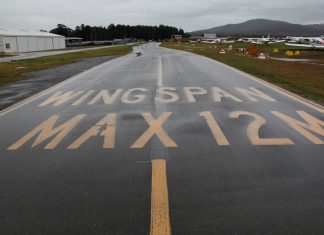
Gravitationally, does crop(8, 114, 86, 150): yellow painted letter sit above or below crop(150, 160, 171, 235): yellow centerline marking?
below

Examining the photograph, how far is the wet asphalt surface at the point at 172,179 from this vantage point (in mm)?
3947

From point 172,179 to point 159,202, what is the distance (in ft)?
2.40

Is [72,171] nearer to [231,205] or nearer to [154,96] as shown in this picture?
[231,205]

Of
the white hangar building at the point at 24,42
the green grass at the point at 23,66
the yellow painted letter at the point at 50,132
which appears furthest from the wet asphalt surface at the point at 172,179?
the white hangar building at the point at 24,42

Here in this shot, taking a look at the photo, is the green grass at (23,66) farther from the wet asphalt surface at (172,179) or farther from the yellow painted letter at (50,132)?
the wet asphalt surface at (172,179)

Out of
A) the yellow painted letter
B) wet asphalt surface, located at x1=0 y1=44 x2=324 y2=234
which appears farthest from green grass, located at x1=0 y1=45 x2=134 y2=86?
wet asphalt surface, located at x1=0 y1=44 x2=324 y2=234

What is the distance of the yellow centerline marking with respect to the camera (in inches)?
151

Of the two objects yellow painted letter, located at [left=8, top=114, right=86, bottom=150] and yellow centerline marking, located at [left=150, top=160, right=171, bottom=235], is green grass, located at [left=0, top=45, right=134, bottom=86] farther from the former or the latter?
yellow centerline marking, located at [left=150, top=160, right=171, bottom=235]

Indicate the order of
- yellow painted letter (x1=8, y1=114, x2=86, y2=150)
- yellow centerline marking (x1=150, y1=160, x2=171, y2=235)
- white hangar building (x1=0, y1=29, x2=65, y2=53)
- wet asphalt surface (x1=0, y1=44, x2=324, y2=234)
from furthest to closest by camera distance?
white hangar building (x1=0, y1=29, x2=65, y2=53) < yellow painted letter (x1=8, y1=114, x2=86, y2=150) < wet asphalt surface (x1=0, y1=44, x2=324, y2=234) < yellow centerline marking (x1=150, y1=160, x2=171, y2=235)

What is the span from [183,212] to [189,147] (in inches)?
96.7

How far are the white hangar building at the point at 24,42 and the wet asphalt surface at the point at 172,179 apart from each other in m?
65.5

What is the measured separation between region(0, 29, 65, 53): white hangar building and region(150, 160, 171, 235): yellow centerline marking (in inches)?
2709

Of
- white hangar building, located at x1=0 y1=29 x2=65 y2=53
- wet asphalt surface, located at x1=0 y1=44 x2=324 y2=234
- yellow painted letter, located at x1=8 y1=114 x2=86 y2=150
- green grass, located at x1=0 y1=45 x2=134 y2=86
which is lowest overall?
white hangar building, located at x1=0 y1=29 x2=65 y2=53

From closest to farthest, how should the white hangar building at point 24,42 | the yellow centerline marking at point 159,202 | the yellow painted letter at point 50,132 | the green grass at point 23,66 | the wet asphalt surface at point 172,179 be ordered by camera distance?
the yellow centerline marking at point 159,202, the wet asphalt surface at point 172,179, the yellow painted letter at point 50,132, the green grass at point 23,66, the white hangar building at point 24,42
